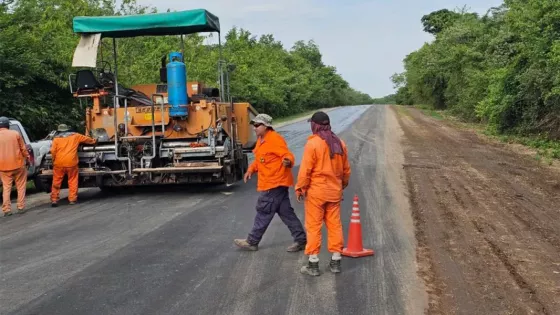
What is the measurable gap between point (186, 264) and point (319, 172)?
A: 5.84 feet

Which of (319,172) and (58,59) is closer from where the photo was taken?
(319,172)

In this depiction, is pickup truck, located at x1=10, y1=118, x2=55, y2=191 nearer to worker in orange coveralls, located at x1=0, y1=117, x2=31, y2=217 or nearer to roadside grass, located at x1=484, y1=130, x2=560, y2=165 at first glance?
worker in orange coveralls, located at x1=0, y1=117, x2=31, y2=217

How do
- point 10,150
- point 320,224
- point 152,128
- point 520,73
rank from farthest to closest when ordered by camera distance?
1. point 520,73
2. point 152,128
3. point 10,150
4. point 320,224

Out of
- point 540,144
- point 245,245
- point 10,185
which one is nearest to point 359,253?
Answer: point 245,245

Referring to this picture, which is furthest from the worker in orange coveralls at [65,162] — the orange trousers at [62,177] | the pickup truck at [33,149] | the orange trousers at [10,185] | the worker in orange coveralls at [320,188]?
the worker in orange coveralls at [320,188]

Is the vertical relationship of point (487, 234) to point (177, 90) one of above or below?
below

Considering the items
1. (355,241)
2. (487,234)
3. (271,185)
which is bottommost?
(487,234)

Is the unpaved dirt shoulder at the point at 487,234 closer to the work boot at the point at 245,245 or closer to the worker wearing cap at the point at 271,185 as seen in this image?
the worker wearing cap at the point at 271,185

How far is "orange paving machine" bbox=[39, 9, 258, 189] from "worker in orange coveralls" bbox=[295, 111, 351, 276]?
449 cm

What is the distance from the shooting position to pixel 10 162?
31.5 feet

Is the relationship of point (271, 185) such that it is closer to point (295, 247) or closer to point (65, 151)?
point (295, 247)

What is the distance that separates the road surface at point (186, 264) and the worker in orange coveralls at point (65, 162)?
39 cm

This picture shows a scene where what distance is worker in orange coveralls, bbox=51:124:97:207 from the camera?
1002cm

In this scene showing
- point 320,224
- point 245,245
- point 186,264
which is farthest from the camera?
point 245,245
